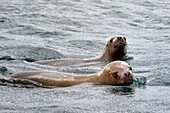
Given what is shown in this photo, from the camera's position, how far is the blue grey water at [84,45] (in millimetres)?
9984

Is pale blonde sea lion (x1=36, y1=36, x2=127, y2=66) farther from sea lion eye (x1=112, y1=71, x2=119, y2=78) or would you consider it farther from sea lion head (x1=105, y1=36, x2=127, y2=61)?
sea lion eye (x1=112, y1=71, x2=119, y2=78)

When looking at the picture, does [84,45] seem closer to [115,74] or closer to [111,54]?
[111,54]

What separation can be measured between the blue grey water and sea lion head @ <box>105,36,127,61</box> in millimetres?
420

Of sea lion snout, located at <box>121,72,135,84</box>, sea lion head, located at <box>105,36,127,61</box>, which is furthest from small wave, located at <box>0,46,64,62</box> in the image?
sea lion snout, located at <box>121,72,135,84</box>

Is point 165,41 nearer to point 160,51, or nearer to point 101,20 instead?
point 160,51

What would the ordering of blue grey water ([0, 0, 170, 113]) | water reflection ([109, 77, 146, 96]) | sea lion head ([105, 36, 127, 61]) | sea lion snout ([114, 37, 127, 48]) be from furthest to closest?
1. sea lion head ([105, 36, 127, 61])
2. sea lion snout ([114, 37, 127, 48])
3. water reflection ([109, 77, 146, 96])
4. blue grey water ([0, 0, 170, 113])

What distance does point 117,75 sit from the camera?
11375 mm

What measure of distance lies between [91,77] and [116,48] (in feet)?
12.0

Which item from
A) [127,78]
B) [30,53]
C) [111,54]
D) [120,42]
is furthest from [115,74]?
[30,53]

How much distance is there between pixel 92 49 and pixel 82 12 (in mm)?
6599

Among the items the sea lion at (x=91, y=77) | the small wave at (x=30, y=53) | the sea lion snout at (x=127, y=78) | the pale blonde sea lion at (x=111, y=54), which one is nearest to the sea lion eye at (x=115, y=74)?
the sea lion at (x=91, y=77)

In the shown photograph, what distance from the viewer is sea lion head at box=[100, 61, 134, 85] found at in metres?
11.2

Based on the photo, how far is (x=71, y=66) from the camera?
47.9 ft

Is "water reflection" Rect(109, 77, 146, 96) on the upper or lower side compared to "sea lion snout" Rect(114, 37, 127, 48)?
lower
